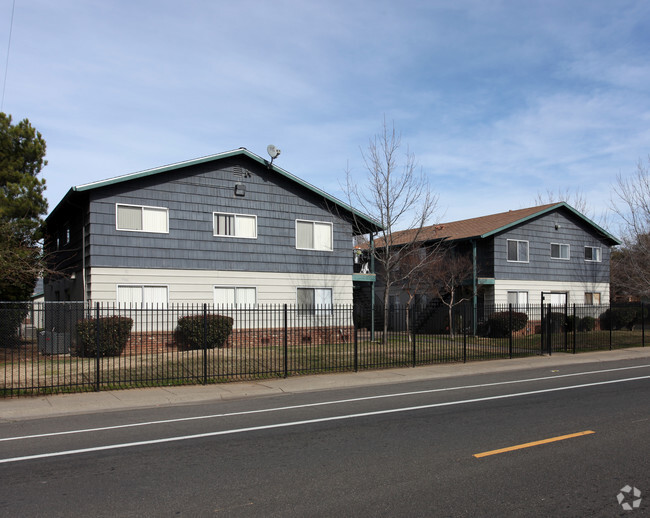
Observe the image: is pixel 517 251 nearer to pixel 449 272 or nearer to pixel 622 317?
pixel 449 272

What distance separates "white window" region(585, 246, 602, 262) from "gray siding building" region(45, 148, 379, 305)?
16.8 m

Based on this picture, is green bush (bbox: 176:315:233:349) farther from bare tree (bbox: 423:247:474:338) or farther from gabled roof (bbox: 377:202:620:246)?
bare tree (bbox: 423:247:474:338)

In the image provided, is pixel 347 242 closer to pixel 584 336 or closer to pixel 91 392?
pixel 584 336

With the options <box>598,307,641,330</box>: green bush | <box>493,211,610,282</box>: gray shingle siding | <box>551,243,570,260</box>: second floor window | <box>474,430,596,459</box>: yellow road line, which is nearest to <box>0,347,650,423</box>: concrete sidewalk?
<box>474,430,596,459</box>: yellow road line

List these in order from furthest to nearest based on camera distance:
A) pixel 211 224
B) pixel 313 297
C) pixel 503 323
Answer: pixel 503 323, pixel 313 297, pixel 211 224

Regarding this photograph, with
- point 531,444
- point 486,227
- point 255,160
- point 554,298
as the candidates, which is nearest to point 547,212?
point 486,227

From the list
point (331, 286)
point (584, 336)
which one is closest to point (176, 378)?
point (331, 286)

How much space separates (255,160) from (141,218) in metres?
5.07

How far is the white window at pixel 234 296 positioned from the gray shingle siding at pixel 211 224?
83 cm

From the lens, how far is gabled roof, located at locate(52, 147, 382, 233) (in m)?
→ 19.1

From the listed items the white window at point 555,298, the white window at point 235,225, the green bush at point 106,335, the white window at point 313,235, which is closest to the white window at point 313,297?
the white window at point 313,235

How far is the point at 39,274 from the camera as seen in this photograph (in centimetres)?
1970

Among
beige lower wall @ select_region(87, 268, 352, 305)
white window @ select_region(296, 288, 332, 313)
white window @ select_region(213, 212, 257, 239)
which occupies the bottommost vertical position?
white window @ select_region(296, 288, 332, 313)

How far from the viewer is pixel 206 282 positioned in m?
21.3
